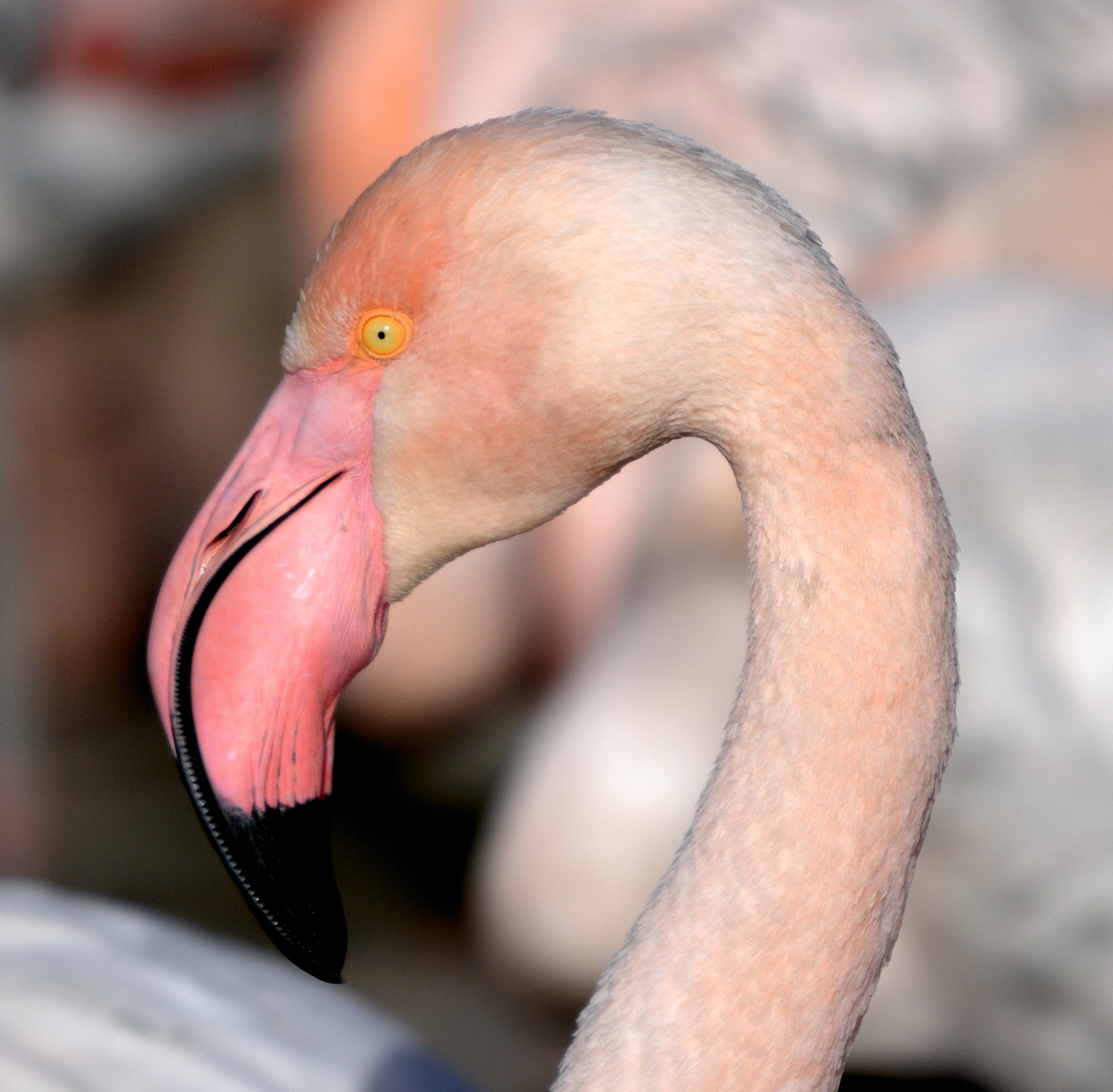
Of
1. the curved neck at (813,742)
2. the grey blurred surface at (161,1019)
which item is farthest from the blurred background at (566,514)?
the curved neck at (813,742)

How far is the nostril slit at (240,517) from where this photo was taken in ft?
2.93

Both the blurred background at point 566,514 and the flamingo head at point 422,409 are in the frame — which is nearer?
the flamingo head at point 422,409

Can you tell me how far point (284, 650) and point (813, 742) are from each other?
31 cm

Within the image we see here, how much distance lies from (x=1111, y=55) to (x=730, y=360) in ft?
7.32

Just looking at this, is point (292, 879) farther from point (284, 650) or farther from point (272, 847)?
point (284, 650)

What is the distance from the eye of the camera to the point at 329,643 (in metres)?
0.87

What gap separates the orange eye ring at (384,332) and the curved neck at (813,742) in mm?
184

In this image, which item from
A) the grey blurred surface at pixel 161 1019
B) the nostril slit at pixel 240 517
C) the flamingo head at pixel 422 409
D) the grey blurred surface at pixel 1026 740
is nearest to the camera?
the flamingo head at pixel 422 409

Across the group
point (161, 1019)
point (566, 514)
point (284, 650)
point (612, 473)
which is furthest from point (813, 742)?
point (566, 514)

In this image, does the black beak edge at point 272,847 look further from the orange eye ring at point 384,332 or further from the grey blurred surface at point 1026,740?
the grey blurred surface at point 1026,740

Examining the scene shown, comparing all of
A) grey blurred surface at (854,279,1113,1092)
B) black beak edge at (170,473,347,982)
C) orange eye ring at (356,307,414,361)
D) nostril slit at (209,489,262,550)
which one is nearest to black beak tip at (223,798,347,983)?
black beak edge at (170,473,347,982)

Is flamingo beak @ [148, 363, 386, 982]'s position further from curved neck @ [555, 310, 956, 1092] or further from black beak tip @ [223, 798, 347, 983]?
curved neck @ [555, 310, 956, 1092]

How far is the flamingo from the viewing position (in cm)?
76

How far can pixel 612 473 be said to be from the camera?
843 mm
